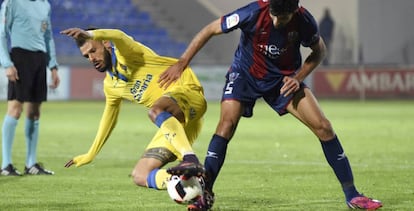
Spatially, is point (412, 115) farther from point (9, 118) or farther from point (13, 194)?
point (13, 194)

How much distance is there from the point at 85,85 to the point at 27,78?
17.8 meters

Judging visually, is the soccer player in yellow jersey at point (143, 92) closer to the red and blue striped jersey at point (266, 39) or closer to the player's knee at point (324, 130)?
the red and blue striped jersey at point (266, 39)

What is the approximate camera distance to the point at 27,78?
1042cm

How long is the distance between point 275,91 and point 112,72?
4.21 ft

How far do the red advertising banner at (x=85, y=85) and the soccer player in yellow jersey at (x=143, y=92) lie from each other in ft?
67.5

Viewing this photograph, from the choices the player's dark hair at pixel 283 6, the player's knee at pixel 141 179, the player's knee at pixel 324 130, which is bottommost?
the player's knee at pixel 141 179

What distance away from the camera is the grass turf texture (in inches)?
306

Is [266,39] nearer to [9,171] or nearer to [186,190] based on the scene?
[186,190]

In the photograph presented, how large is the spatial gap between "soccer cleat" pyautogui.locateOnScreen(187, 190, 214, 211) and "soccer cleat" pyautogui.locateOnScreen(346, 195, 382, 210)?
111 cm

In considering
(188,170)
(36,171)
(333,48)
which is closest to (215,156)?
(188,170)

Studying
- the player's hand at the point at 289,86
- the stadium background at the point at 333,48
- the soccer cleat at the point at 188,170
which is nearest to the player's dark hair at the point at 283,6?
the player's hand at the point at 289,86

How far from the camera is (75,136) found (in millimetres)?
15781

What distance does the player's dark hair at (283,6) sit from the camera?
674 cm

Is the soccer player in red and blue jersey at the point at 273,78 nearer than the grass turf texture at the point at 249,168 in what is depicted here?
Yes
